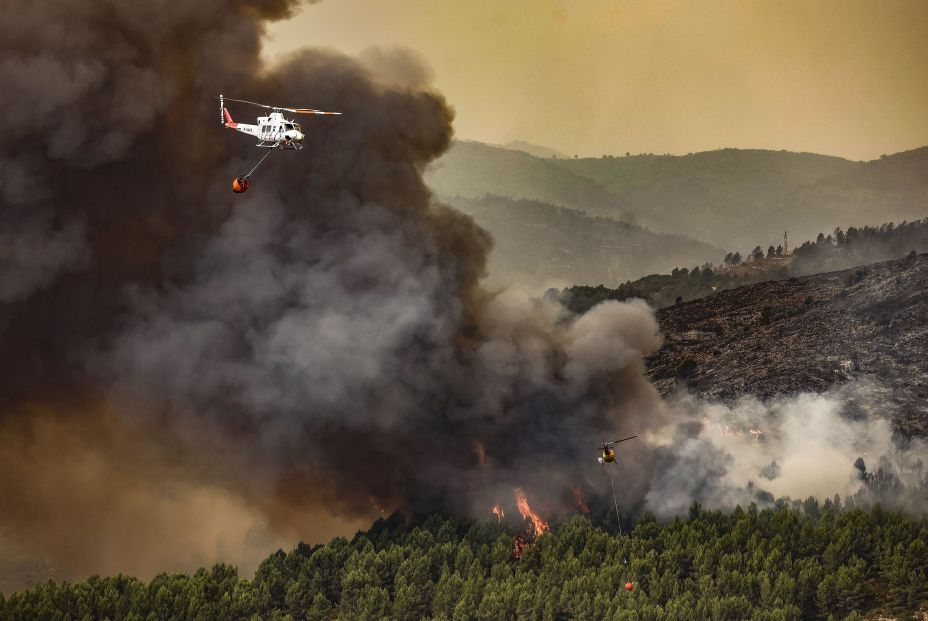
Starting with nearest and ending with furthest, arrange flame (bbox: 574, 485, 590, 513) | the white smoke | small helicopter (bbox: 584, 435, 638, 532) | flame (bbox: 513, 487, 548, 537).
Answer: small helicopter (bbox: 584, 435, 638, 532)
flame (bbox: 513, 487, 548, 537)
flame (bbox: 574, 485, 590, 513)
the white smoke

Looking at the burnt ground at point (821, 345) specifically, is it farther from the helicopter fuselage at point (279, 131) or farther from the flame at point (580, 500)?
the helicopter fuselage at point (279, 131)

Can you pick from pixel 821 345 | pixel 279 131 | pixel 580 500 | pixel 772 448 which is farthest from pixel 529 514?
pixel 821 345

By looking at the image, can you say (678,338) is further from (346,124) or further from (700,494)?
(346,124)

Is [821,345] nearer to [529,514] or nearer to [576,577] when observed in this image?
[529,514]

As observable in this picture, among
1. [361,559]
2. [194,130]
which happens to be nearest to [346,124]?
[194,130]

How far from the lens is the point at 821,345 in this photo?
17100cm

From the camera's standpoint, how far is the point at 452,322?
13312 centimetres

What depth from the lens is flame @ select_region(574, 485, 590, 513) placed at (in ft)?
422

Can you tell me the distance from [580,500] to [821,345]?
5673 cm

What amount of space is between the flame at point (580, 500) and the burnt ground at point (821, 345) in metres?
35.9

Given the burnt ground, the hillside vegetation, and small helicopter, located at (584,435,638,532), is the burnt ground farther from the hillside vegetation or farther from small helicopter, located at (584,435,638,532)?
the hillside vegetation

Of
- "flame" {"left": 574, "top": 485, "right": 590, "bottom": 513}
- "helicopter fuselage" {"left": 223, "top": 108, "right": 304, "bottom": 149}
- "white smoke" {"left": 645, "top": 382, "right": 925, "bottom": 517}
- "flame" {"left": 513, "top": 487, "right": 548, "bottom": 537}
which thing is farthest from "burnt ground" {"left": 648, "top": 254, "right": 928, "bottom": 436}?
"helicopter fuselage" {"left": 223, "top": 108, "right": 304, "bottom": 149}

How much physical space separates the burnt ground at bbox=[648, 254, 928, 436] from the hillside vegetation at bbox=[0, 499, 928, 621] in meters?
40.6

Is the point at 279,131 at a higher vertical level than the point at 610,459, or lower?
higher
